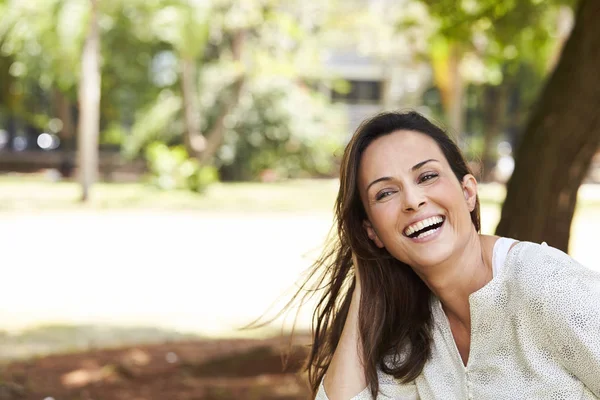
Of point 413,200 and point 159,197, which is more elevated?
point 413,200

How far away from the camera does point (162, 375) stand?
7.20 meters

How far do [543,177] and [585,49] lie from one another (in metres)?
0.82

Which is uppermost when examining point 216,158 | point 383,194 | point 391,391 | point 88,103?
point 383,194

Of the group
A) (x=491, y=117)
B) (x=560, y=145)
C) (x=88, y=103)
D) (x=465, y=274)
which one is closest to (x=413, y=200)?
(x=465, y=274)

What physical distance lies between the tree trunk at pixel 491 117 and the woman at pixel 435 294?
34.7m

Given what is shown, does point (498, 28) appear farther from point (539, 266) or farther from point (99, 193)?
point (99, 193)

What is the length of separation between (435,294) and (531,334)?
0.47 meters

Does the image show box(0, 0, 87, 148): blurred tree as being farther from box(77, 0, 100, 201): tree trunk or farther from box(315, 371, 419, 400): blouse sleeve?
box(315, 371, 419, 400): blouse sleeve

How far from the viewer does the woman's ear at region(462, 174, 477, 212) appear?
299cm

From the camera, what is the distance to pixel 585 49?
5.68 meters

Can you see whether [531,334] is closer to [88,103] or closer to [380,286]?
[380,286]

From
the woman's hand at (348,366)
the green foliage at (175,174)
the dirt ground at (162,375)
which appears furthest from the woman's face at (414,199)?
the green foliage at (175,174)

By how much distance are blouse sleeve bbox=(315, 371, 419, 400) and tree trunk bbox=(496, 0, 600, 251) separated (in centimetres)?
294

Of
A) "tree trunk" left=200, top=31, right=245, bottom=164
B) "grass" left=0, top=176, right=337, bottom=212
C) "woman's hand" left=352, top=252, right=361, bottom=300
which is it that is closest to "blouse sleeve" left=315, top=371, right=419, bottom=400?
"woman's hand" left=352, top=252, right=361, bottom=300
